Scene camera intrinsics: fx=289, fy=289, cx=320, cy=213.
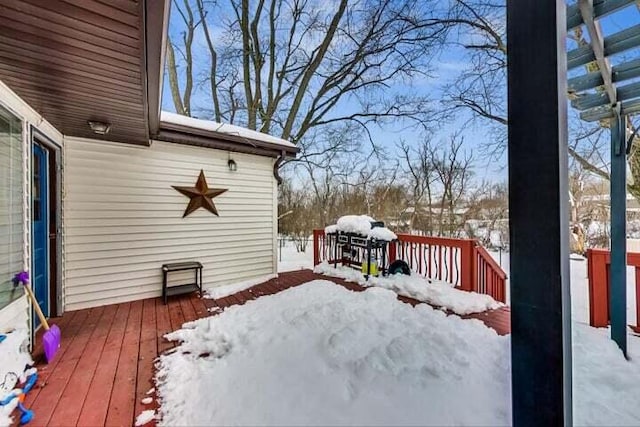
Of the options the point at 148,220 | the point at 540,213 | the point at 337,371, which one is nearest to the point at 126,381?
the point at 337,371

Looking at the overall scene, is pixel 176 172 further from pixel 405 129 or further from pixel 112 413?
pixel 405 129

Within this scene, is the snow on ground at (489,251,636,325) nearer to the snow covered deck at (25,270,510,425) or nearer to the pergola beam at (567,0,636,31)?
the snow covered deck at (25,270,510,425)

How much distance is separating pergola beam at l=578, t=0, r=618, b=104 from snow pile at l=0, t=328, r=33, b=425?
417cm

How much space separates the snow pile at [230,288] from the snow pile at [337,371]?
1.18m

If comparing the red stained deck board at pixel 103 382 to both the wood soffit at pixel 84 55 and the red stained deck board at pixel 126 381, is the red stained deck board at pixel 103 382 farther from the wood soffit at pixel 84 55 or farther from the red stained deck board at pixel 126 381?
the wood soffit at pixel 84 55

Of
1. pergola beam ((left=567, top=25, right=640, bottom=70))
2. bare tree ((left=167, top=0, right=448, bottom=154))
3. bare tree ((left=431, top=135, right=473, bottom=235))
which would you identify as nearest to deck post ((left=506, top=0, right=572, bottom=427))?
pergola beam ((left=567, top=25, right=640, bottom=70))

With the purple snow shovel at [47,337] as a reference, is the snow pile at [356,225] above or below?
above

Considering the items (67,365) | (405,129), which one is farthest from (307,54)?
(67,365)

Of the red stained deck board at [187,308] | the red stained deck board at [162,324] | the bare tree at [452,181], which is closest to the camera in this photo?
the red stained deck board at [162,324]

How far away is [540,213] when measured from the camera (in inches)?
38.6

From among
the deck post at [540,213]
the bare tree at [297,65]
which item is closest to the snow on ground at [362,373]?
the deck post at [540,213]

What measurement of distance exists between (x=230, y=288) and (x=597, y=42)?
4.97m

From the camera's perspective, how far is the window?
90.7 inches

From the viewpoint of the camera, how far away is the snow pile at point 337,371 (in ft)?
5.87
